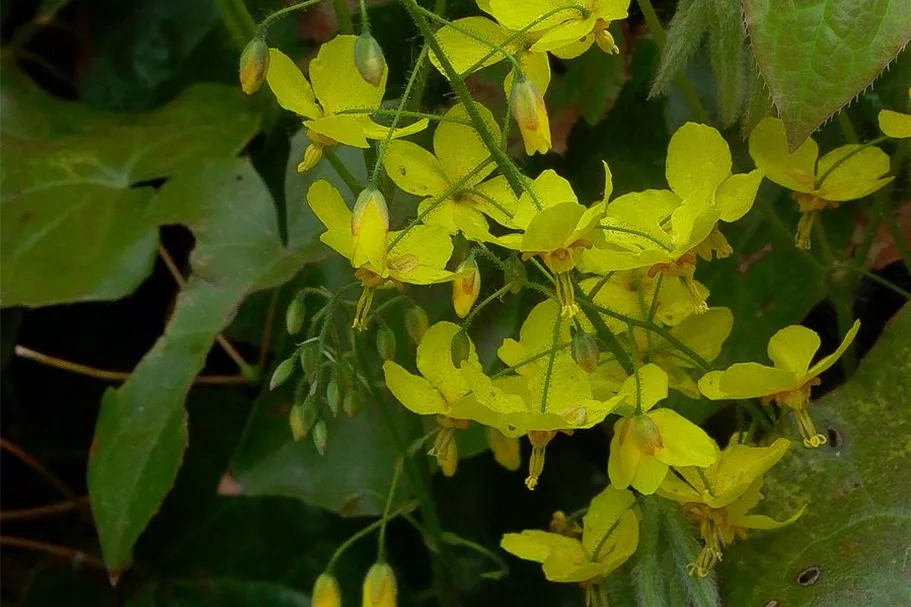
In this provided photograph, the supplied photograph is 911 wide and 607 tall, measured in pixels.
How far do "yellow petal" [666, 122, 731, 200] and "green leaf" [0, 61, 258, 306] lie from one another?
51 centimetres

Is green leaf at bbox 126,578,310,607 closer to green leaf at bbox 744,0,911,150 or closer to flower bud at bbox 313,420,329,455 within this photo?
flower bud at bbox 313,420,329,455

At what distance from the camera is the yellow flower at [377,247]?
546 mm

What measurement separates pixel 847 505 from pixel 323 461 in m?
0.44

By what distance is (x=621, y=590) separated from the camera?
692 millimetres

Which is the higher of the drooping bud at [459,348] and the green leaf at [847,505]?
the drooping bud at [459,348]

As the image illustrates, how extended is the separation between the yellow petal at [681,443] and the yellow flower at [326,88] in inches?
9.3

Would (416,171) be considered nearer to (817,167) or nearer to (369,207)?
(369,207)

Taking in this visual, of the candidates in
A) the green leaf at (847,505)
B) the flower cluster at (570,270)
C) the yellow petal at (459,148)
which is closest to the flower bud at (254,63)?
the flower cluster at (570,270)

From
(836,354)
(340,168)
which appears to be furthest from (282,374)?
(836,354)

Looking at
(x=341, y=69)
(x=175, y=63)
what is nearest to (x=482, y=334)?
(x=341, y=69)

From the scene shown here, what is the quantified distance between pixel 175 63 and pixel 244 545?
24.3 inches

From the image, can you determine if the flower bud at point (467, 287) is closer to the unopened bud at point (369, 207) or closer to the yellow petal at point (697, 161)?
the unopened bud at point (369, 207)

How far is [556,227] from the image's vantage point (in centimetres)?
51

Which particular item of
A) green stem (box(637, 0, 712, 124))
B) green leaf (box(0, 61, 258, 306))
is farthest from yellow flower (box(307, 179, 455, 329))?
green leaf (box(0, 61, 258, 306))
